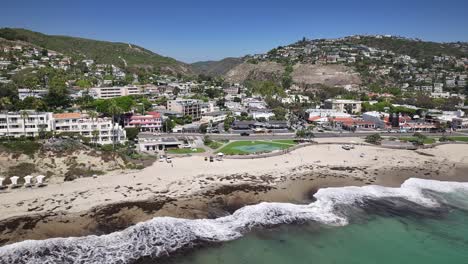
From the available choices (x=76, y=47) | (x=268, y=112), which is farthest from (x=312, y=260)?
(x=76, y=47)

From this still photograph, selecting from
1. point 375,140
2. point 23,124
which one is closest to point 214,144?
point 375,140

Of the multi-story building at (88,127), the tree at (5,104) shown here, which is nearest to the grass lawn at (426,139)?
the multi-story building at (88,127)

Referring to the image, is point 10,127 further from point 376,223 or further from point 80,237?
point 376,223

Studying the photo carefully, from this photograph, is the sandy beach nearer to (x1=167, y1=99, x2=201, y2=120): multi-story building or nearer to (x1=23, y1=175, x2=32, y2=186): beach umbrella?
(x1=23, y1=175, x2=32, y2=186): beach umbrella

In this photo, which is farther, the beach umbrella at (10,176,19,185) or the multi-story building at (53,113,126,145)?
the multi-story building at (53,113,126,145)

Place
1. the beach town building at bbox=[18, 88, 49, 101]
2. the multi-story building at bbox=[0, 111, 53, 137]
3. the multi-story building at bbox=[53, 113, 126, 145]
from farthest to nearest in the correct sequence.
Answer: the beach town building at bbox=[18, 88, 49, 101] → the multi-story building at bbox=[53, 113, 126, 145] → the multi-story building at bbox=[0, 111, 53, 137]

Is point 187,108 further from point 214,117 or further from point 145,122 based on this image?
point 145,122

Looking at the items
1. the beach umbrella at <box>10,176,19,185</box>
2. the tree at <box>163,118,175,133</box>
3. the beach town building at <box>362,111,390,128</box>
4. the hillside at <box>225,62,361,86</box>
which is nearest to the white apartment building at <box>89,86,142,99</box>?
the tree at <box>163,118,175,133</box>
